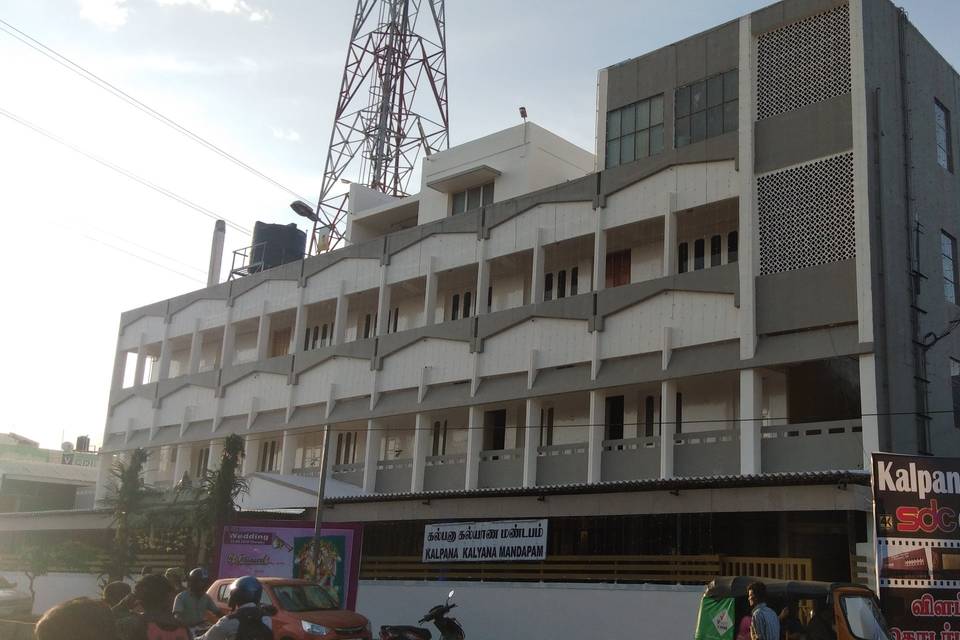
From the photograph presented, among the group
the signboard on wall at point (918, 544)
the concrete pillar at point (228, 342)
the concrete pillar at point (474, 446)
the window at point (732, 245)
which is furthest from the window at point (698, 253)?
the concrete pillar at point (228, 342)

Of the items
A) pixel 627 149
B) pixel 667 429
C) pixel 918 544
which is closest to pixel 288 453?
pixel 667 429

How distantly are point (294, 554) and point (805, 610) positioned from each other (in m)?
13.0

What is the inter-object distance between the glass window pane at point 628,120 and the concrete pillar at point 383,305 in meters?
9.60

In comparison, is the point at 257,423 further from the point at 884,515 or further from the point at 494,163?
the point at 884,515

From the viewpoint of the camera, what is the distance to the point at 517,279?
32219 millimetres

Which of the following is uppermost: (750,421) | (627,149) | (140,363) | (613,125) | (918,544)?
→ (613,125)

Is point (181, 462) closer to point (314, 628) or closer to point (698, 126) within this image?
point (698, 126)

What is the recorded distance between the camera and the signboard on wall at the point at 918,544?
1499 centimetres

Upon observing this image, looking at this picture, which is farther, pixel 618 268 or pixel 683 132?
pixel 618 268

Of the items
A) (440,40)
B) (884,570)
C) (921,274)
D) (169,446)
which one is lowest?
(884,570)

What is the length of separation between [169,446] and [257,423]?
241 inches

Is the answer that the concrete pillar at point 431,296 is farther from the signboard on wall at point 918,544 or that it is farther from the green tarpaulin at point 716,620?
the green tarpaulin at point 716,620

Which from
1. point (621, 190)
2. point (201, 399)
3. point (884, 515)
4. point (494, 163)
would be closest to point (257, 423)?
point (201, 399)

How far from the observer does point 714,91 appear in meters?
26.7
